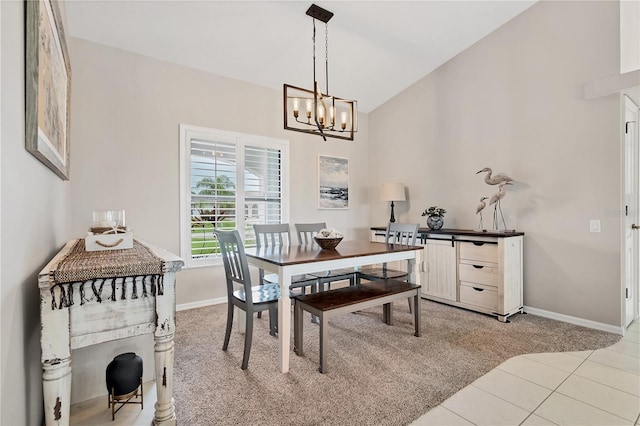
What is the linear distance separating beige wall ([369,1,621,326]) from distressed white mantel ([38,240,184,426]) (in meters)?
3.77

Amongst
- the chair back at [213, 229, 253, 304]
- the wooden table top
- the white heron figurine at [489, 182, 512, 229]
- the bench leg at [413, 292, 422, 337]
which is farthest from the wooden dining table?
the white heron figurine at [489, 182, 512, 229]

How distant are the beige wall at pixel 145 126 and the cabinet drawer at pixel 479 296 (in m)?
3.02

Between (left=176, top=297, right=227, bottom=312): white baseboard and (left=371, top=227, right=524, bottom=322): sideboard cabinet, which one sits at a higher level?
(left=371, top=227, right=524, bottom=322): sideboard cabinet

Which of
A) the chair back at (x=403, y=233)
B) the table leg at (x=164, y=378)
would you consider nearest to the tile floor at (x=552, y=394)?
the table leg at (x=164, y=378)

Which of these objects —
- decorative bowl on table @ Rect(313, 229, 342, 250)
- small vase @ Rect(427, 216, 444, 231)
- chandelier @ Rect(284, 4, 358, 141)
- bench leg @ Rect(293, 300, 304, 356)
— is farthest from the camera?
small vase @ Rect(427, 216, 444, 231)

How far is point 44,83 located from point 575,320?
4.67 meters

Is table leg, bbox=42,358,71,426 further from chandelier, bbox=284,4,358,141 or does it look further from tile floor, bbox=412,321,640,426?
chandelier, bbox=284,4,358,141

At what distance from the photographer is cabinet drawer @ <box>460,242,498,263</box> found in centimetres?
338

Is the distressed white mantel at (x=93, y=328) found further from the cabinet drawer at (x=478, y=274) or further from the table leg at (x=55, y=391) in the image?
the cabinet drawer at (x=478, y=274)

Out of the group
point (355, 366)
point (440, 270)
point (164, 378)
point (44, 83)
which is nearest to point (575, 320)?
point (440, 270)

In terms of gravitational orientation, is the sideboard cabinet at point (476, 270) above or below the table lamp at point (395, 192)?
below

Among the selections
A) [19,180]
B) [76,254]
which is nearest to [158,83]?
[76,254]

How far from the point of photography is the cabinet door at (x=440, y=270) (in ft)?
12.3

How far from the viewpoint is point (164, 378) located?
4.91ft
